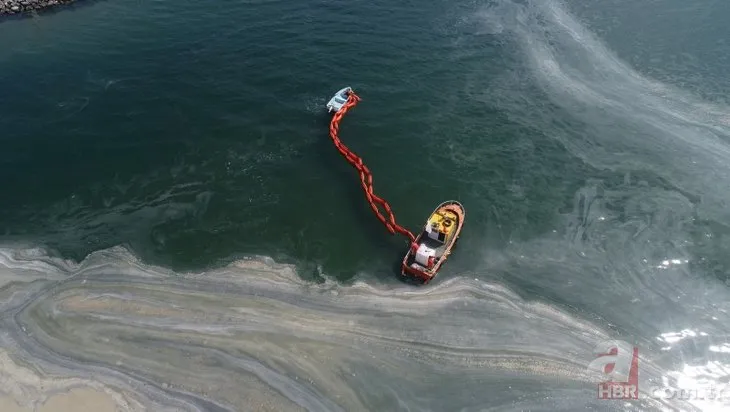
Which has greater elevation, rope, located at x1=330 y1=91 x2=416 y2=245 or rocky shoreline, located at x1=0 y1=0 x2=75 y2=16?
rocky shoreline, located at x1=0 y1=0 x2=75 y2=16

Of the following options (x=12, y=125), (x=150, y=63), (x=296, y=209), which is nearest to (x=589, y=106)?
(x=296, y=209)

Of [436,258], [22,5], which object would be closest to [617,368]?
[436,258]

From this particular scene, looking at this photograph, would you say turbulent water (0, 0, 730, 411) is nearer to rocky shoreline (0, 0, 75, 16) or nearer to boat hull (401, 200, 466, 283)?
boat hull (401, 200, 466, 283)

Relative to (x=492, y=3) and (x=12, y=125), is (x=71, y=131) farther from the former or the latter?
(x=492, y=3)

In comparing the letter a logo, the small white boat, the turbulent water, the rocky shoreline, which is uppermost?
the rocky shoreline

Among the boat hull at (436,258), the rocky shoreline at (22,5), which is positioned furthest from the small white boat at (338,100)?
the rocky shoreline at (22,5)

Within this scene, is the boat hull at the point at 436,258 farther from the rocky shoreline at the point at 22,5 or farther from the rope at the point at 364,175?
the rocky shoreline at the point at 22,5

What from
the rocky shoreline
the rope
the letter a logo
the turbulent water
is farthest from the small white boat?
the rocky shoreline

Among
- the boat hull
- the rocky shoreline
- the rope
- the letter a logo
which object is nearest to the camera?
the letter a logo
